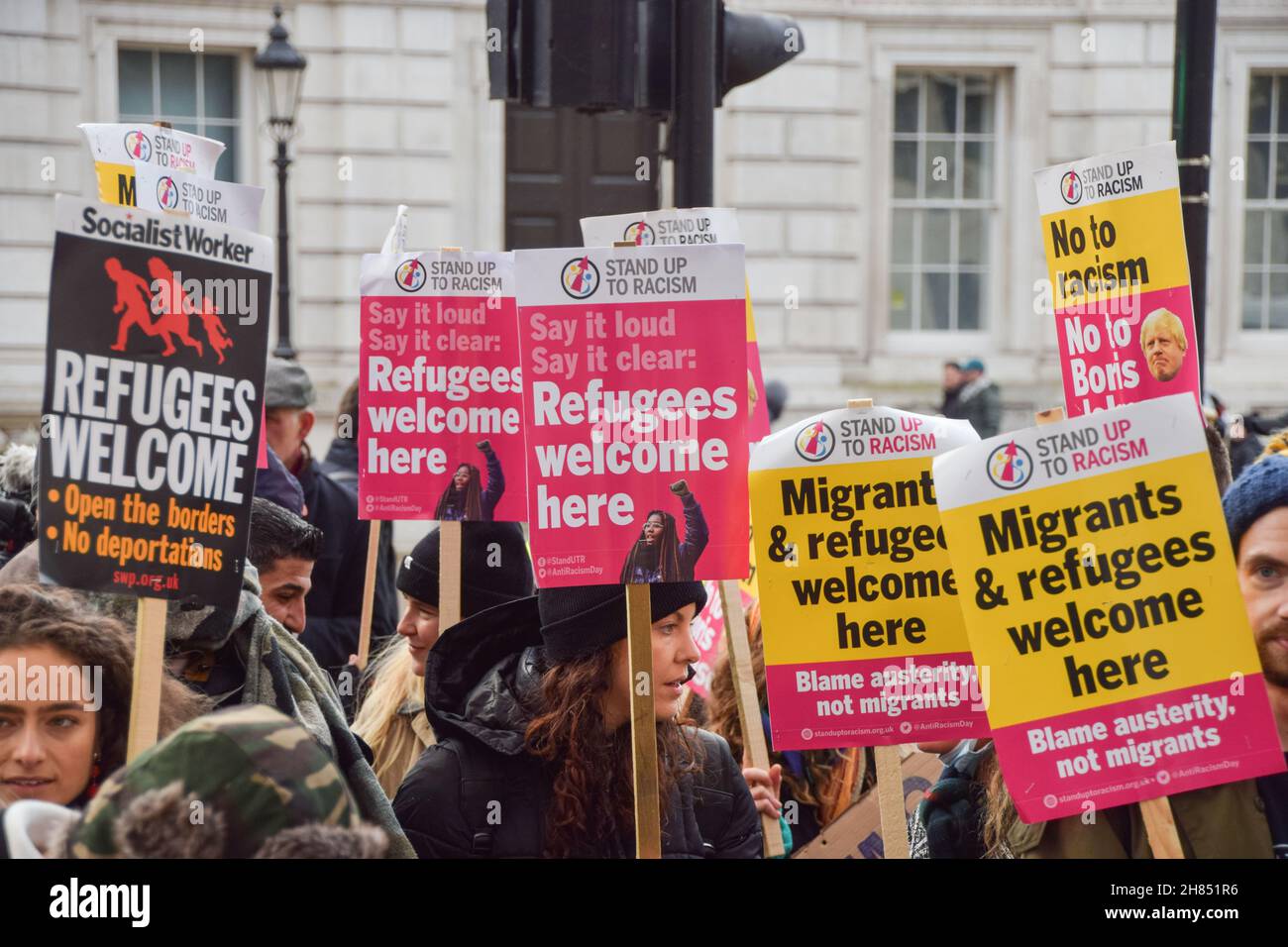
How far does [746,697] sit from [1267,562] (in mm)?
1085

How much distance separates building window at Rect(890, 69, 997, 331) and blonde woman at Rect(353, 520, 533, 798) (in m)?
10.8

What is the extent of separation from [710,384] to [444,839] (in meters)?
0.95

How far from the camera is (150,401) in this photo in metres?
2.56

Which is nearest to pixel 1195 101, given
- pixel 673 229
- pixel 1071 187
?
pixel 1071 187

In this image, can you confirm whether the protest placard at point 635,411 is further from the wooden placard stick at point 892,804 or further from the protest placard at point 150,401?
the protest placard at point 150,401

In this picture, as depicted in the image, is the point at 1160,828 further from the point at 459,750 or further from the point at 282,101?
the point at 282,101

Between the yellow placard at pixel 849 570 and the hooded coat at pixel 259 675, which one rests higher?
the yellow placard at pixel 849 570

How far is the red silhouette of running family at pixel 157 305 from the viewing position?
252 cm

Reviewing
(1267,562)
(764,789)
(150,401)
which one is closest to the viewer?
(150,401)

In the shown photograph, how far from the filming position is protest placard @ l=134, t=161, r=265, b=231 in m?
3.74

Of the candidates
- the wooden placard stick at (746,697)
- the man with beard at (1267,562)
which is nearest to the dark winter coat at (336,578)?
the wooden placard stick at (746,697)

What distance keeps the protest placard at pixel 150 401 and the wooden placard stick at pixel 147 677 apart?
41 millimetres

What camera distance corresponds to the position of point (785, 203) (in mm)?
14094
